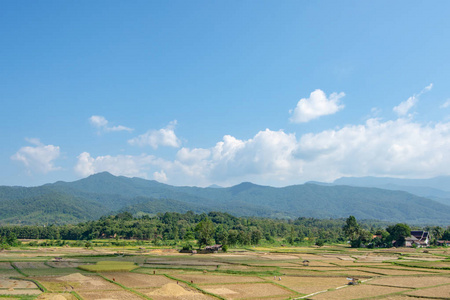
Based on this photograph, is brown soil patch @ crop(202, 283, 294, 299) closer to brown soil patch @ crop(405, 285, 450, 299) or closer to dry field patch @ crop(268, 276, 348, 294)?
dry field patch @ crop(268, 276, 348, 294)

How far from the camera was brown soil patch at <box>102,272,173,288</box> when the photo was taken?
135ft

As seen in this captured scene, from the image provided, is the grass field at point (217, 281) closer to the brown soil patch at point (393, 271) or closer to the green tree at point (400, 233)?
the brown soil patch at point (393, 271)

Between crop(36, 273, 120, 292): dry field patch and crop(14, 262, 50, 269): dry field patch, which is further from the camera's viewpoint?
crop(14, 262, 50, 269): dry field patch

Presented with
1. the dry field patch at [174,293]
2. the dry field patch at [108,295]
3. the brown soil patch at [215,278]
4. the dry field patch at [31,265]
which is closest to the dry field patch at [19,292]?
the dry field patch at [108,295]

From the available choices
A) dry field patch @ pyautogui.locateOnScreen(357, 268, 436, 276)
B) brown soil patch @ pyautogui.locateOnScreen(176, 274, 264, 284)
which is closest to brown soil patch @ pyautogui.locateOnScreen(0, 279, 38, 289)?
brown soil patch @ pyautogui.locateOnScreen(176, 274, 264, 284)

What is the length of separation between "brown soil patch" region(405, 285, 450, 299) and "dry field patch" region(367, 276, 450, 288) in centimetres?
250

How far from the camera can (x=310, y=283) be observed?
43.3 m

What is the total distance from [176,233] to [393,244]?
279ft

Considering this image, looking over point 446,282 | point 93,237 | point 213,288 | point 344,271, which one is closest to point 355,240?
point 344,271

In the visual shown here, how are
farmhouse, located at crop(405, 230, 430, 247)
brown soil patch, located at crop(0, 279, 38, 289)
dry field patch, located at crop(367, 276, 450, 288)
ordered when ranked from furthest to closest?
farmhouse, located at crop(405, 230, 430, 247) < dry field patch, located at crop(367, 276, 450, 288) < brown soil patch, located at crop(0, 279, 38, 289)

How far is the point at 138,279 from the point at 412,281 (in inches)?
1500

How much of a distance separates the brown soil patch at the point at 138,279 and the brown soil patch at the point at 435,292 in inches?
1187

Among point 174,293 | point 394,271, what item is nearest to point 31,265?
point 174,293

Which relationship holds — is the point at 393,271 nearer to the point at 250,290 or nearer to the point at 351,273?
the point at 351,273
